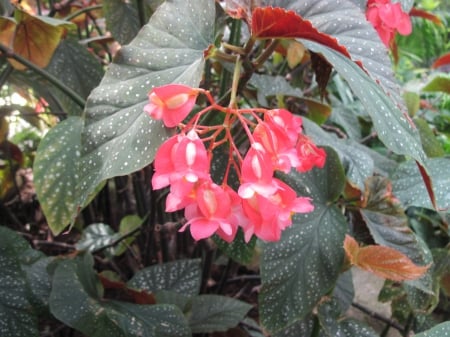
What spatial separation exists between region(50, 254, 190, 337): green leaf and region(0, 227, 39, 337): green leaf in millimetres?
37

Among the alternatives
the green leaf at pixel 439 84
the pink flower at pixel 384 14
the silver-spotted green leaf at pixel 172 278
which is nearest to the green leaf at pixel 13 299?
the silver-spotted green leaf at pixel 172 278

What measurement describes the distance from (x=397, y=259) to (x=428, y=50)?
340 centimetres

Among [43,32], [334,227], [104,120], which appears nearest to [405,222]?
[334,227]

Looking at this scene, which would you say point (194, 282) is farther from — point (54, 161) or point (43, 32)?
point (43, 32)

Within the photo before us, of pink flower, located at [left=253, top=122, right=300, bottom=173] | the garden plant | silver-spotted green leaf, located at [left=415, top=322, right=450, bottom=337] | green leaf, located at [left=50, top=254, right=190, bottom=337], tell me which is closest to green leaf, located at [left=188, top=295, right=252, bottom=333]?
the garden plant

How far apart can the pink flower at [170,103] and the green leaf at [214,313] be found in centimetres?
53

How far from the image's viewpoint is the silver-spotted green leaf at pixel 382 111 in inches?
19.5

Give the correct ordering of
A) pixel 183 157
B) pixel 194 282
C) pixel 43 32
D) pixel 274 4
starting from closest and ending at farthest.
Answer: pixel 183 157
pixel 274 4
pixel 43 32
pixel 194 282

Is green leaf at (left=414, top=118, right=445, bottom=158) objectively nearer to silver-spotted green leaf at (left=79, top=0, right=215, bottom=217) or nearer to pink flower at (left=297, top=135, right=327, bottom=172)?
pink flower at (left=297, top=135, right=327, bottom=172)

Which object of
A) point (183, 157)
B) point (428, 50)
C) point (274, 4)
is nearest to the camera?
point (183, 157)

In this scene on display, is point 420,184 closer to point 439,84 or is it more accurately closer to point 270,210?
point 439,84

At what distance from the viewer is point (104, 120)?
54 cm

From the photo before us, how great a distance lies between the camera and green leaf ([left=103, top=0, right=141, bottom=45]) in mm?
972

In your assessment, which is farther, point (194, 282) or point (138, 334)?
point (194, 282)
